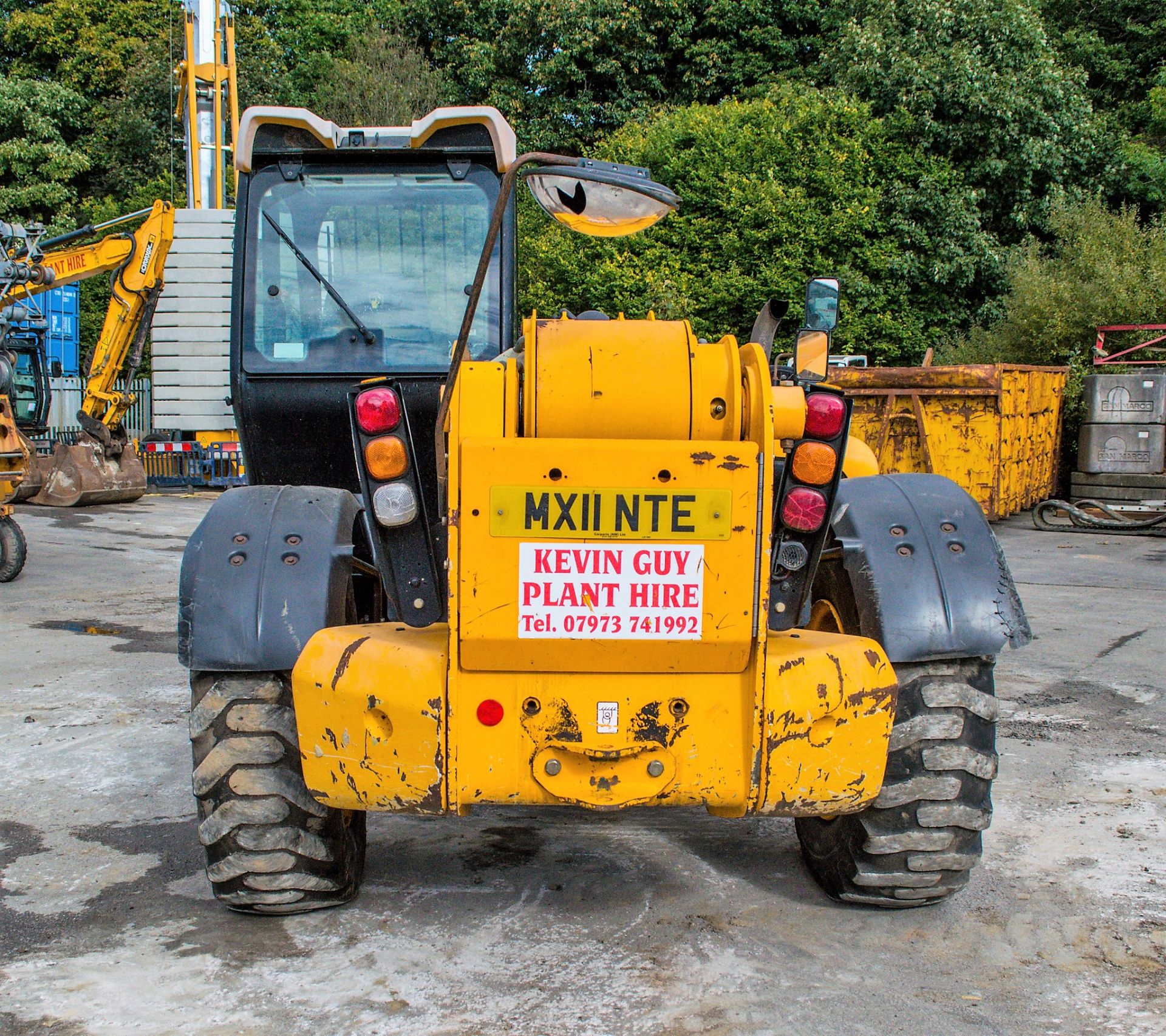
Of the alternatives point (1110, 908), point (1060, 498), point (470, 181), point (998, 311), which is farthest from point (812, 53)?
point (1110, 908)

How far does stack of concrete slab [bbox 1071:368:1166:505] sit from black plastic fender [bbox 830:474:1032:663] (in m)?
13.4

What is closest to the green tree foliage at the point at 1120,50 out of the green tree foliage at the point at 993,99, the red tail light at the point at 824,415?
the green tree foliage at the point at 993,99

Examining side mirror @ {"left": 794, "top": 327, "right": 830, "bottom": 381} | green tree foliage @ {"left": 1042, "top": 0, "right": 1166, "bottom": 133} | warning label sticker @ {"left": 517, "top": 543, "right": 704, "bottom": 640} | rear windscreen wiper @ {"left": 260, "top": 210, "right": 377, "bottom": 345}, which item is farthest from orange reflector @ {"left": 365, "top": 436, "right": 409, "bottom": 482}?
green tree foliage @ {"left": 1042, "top": 0, "right": 1166, "bottom": 133}

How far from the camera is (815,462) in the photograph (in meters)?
3.10

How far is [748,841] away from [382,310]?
2432 mm

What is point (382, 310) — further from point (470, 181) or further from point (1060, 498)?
point (1060, 498)

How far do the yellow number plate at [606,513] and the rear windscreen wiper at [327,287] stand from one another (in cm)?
213

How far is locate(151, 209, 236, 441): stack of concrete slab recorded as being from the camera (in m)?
18.9

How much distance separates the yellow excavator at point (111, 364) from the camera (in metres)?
15.6

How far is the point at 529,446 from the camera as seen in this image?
9.42 ft

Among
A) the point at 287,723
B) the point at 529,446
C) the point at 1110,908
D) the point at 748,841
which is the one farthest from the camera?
the point at 748,841

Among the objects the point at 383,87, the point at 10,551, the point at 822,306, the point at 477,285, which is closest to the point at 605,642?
the point at 477,285

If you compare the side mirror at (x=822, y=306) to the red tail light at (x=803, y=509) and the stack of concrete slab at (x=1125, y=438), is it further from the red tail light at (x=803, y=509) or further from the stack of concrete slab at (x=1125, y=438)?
the stack of concrete slab at (x=1125, y=438)

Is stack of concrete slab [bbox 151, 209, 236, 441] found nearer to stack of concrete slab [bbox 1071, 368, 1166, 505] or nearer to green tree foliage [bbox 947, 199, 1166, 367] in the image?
green tree foliage [bbox 947, 199, 1166, 367]
